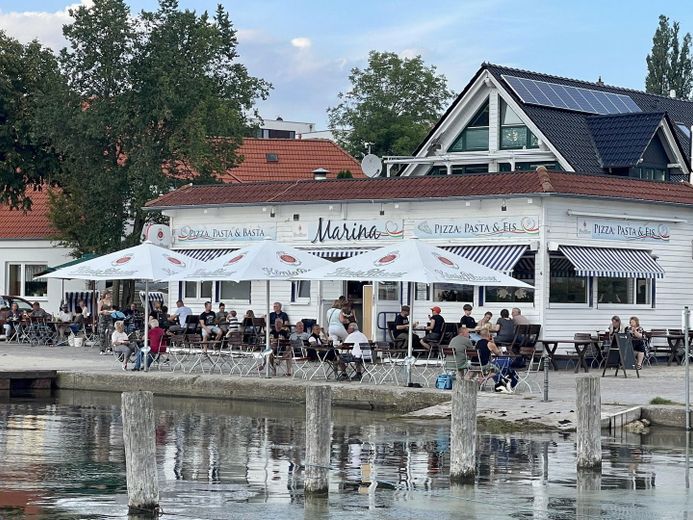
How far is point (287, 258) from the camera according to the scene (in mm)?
30016

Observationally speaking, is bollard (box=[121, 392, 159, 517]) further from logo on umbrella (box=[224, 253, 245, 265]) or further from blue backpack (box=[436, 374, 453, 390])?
logo on umbrella (box=[224, 253, 245, 265])

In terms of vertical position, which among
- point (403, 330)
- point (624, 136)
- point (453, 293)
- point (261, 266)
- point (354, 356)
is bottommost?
point (354, 356)

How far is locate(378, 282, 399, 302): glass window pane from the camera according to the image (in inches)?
1394

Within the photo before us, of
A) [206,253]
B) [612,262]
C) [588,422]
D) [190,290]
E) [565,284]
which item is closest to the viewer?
[588,422]

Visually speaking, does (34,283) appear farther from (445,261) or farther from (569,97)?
(445,261)

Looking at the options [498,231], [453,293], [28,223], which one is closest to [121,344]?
[453,293]

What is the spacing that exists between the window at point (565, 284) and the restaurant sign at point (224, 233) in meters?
7.82

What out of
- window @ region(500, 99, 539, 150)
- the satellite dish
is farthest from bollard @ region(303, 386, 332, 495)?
window @ region(500, 99, 539, 150)

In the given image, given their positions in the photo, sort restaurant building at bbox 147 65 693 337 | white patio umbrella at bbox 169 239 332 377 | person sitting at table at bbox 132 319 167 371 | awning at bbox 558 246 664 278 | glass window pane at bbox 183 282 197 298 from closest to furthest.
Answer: white patio umbrella at bbox 169 239 332 377
person sitting at table at bbox 132 319 167 371
awning at bbox 558 246 664 278
restaurant building at bbox 147 65 693 337
glass window pane at bbox 183 282 197 298

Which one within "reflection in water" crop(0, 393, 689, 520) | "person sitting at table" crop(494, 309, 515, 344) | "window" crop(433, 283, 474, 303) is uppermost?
"window" crop(433, 283, 474, 303)

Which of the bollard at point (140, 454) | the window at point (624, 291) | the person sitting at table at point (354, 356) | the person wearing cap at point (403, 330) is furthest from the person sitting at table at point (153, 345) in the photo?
the bollard at point (140, 454)

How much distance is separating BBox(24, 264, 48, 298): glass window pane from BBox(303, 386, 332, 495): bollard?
128 feet

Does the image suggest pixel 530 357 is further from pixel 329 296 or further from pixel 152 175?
pixel 152 175

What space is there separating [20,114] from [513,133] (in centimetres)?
1588
